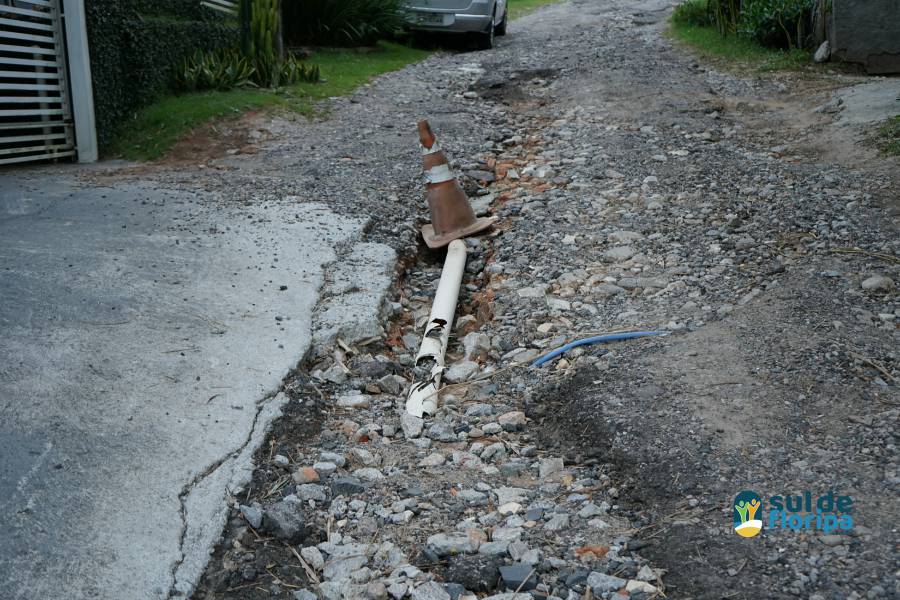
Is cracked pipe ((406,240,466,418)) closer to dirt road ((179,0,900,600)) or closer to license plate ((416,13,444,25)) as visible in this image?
dirt road ((179,0,900,600))

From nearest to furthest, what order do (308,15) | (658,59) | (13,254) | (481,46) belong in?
(13,254) → (658,59) → (308,15) → (481,46)

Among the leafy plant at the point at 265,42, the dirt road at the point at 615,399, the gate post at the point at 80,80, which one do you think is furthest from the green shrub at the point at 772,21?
the gate post at the point at 80,80

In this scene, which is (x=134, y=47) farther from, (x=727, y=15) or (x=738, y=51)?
(x=727, y=15)

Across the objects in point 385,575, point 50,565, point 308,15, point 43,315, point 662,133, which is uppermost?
point 308,15

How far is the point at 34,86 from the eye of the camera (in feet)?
21.6

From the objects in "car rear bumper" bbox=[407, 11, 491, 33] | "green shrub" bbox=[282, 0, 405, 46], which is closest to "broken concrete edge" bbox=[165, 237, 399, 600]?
"green shrub" bbox=[282, 0, 405, 46]

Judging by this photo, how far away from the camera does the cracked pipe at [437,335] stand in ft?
11.7

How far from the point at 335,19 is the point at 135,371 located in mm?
9632

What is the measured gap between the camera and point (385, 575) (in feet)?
8.20

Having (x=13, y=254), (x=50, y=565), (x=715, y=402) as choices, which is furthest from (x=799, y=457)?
(x=13, y=254)

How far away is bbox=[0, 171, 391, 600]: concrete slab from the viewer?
7.63 ft

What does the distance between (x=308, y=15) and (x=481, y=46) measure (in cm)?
271

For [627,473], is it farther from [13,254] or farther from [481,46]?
[481,46]

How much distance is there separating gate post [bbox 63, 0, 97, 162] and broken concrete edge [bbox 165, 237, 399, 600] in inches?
136
